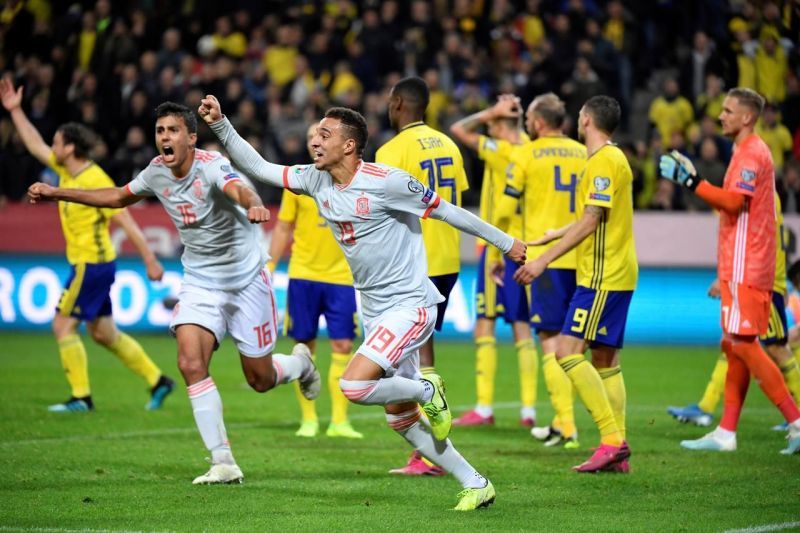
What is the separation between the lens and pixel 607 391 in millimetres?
9141

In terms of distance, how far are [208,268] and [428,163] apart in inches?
69.4

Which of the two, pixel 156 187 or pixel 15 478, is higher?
pixel 156 187

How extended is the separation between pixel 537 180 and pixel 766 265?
1.98m

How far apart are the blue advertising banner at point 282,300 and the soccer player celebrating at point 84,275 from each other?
18.8 ft

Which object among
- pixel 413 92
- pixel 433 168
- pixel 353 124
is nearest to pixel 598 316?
pixel 433 168

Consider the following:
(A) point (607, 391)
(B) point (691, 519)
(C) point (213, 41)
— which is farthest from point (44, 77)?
(B) point (691, 519)

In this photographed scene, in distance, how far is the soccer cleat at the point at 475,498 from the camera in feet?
24.4

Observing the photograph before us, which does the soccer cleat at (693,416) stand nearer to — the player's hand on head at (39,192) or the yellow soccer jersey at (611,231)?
the yellow soccer jersey at (611,231)

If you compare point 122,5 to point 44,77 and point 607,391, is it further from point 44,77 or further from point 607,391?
point 607,391

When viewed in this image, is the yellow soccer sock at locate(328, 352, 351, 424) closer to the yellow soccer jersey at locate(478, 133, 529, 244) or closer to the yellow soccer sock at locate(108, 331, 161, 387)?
the yellow soccer jersey at locate(478, 133, 529, 244)

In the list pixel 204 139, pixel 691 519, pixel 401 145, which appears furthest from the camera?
pixel 204 139

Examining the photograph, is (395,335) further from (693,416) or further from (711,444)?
(693,416)

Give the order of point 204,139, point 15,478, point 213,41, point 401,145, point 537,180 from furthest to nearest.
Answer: point 213,41
point 204,139
point 537,180
point 401,145
point 15,478

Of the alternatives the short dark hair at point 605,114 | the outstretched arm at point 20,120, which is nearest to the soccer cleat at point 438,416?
the short dark hair at point 605,114
